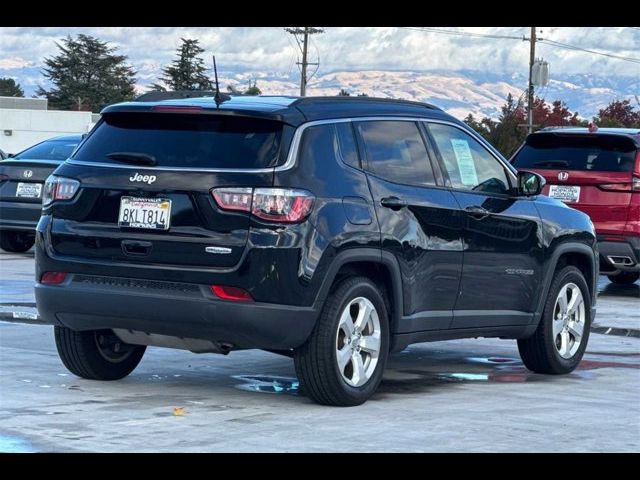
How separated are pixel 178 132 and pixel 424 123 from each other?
5.86ft

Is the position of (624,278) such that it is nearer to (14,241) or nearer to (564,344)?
(564,344)

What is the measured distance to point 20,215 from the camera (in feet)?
62.1

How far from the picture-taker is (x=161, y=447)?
22.9 feet

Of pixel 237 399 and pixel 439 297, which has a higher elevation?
pixel 439 297

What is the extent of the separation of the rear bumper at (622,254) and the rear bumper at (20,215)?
7.36m

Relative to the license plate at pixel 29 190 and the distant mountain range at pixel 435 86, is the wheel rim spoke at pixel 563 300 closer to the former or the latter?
the license plate at pixel 29 190

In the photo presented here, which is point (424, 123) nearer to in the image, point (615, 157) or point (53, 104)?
point (615, 157)

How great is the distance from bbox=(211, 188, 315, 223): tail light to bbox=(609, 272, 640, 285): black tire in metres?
10.5

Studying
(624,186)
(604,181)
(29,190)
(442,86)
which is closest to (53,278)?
(604,181)

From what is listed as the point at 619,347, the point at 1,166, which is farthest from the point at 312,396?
the point at 1,166

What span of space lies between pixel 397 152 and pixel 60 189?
211 cm

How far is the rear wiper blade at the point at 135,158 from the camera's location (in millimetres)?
8414
